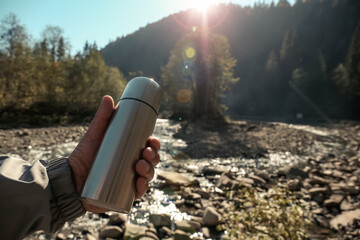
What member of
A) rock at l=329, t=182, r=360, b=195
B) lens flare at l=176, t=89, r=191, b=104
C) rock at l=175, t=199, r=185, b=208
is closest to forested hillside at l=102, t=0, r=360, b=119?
lens flare at l=176, t=89, r=191, b=104

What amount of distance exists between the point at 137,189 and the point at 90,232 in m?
3.60

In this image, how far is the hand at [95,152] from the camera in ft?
5.29

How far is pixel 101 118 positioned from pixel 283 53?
345ft

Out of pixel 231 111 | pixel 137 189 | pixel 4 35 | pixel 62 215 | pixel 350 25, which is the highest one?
pixel 350 25

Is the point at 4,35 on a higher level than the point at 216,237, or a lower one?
higher

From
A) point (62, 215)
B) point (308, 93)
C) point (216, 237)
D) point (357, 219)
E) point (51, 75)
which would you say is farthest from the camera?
point (308, 93)

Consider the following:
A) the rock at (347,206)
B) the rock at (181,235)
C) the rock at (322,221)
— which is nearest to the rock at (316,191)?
the rock at (347,206)

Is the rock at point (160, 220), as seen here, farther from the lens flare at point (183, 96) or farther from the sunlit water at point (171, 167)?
the lens flare at point (183, 96)

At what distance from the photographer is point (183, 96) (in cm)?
4012

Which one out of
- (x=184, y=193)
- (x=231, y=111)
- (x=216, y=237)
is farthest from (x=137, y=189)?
(x=231, y=111)

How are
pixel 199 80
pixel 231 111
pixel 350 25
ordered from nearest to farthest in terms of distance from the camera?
pixel 199 80 → pixel 231 111 → pixel 350 25

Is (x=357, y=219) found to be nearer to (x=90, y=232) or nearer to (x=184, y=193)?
Result: (x=184, y=193)

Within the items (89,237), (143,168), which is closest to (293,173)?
(89,237)

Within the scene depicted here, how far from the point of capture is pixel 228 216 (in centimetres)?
394
